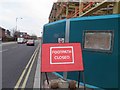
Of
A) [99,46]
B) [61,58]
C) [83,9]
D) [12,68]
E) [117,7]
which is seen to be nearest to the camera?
[61,58]

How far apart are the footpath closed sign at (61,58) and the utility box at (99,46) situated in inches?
36.4

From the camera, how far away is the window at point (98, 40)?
7.81 m

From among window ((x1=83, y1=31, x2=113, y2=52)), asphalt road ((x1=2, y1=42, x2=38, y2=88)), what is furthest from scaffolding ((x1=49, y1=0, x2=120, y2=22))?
asphalt road ((x1=2, y1=42, x2=38, y2=88))

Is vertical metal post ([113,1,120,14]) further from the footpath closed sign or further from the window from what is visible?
the footpath closed sign

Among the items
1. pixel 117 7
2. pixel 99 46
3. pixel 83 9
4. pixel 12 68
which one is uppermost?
pixel 83 9

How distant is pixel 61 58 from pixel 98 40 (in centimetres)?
146

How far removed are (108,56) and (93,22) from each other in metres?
1.23

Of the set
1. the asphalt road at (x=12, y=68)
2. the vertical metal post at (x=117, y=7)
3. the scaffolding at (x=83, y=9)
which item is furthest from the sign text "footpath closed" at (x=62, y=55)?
the scaffolding at (x=83, y=9)

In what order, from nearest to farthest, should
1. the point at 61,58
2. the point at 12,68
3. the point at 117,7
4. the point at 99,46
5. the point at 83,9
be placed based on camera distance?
the point at 61,58, the point at 99,46, the point at 117,7, the point at 83,9, the point at 12,68

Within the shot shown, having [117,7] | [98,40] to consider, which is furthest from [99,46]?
[117,7]

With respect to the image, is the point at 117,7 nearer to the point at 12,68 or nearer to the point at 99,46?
the point at 99,46

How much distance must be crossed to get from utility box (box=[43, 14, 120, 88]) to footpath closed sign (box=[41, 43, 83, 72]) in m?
0.92

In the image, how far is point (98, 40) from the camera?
8125mm

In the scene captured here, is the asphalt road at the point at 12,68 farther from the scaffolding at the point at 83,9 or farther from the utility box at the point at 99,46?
the scaffolding at the point at 83,9
